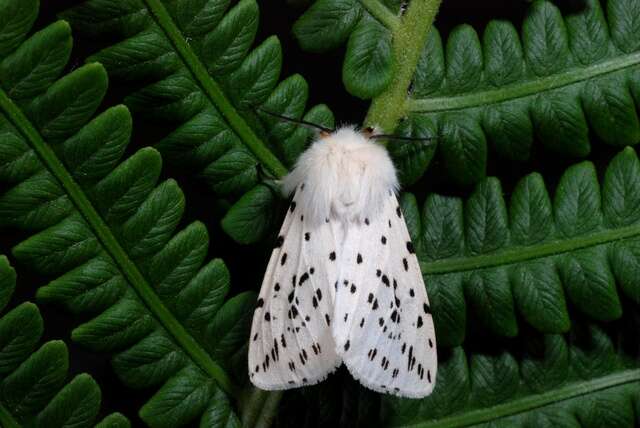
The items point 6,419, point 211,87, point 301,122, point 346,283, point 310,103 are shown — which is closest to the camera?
point 6,419

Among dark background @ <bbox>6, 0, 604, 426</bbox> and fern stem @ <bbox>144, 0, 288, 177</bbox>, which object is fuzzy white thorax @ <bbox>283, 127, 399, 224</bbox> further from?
dark background @ <bbox>6, 0, 604, 426</bbox>

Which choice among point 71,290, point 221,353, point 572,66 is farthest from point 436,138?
point 71,290

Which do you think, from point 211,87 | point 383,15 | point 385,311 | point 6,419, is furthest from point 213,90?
point 6,419

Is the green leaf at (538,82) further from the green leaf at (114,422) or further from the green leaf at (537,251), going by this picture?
the green leaf at (114,422)

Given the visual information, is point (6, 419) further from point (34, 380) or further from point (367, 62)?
point (367, 62)

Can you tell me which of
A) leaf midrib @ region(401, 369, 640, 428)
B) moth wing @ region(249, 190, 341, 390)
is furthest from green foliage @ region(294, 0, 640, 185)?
leaf midrib @ region(401, 369, 640, 428)

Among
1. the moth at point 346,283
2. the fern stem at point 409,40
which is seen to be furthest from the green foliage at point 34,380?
the fern stem at point 409,40
